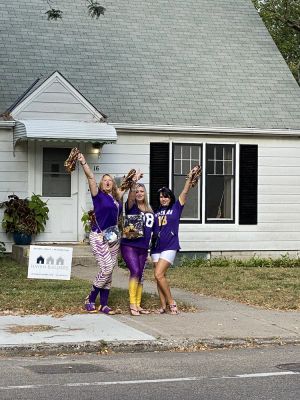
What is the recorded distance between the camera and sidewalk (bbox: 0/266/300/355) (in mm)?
9930

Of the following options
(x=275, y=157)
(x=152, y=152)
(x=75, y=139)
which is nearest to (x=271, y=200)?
(x=275, y=157)

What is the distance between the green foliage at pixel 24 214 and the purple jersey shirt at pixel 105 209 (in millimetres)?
7287

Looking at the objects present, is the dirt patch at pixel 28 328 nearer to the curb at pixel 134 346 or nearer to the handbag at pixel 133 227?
the curb at pixel 134 346

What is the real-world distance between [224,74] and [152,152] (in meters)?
3.22

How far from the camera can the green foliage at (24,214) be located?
61.6ft

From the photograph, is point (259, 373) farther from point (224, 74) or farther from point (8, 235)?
point (224, 74)

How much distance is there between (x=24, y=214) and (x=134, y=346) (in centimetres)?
933

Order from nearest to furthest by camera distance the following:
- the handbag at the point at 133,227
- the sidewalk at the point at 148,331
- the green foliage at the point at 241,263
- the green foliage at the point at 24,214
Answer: the sidewalk at the point at 148,331 → the handbag at the point at 133,227 → the green foliage at the point at 24,214 → the green foliage at the point at 241,263

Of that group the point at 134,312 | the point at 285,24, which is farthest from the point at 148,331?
the point at 285,24

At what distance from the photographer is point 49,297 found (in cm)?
1312

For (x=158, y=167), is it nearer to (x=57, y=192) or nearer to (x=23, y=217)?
(x=57, y=192)

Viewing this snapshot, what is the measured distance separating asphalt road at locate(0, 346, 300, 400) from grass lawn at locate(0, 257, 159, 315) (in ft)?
8.63

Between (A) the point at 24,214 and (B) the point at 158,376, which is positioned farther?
(A) the point at 24,214

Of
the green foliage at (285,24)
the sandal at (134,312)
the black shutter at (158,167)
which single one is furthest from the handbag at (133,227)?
the green foliage at (285,24)
